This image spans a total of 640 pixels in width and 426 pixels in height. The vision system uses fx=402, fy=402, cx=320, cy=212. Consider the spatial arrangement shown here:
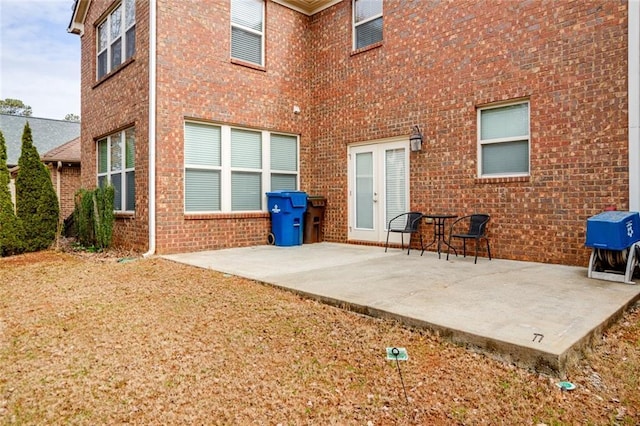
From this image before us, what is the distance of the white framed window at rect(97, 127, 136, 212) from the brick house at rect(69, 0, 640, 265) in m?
0.06

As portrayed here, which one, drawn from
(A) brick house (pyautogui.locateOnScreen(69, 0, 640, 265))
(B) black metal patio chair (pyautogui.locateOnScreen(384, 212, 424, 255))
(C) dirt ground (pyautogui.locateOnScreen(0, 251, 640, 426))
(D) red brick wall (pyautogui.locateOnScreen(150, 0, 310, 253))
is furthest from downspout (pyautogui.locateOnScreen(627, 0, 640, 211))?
(D) red brick wall (pyautogui.locateOnScreen(150, 0, 310, 253))

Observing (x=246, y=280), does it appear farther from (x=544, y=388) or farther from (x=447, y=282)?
(x=544, y=388)

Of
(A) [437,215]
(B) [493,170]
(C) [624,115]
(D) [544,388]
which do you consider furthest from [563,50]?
(D) [544,388]

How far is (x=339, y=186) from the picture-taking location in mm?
9367

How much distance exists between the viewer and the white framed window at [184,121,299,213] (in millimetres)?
8078

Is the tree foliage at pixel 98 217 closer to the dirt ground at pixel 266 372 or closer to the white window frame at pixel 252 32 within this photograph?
the white window frame at pixel 252 32

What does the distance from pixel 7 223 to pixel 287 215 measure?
574 cm

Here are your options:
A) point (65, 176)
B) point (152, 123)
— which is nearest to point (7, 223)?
point (152, 123)

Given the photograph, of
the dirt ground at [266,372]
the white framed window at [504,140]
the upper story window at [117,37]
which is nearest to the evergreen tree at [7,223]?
the upper story window at [117,37]

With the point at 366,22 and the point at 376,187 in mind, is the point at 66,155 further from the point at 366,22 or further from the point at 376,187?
the point at 376,187

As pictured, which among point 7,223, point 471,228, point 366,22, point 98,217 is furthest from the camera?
point 366,22

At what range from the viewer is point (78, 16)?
10781mm

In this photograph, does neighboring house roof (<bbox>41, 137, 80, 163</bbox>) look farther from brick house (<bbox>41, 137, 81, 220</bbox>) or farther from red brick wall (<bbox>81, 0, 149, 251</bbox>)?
red brick wall (<bbox>81, 0, 149, 251</bbox>)

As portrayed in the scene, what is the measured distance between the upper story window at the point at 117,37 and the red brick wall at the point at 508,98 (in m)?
4.61
